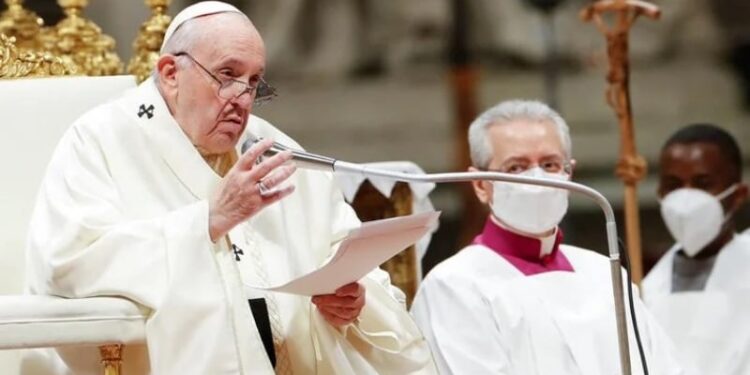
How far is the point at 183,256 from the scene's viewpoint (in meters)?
5.52

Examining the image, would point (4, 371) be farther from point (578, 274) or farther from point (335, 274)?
point (578, 274)

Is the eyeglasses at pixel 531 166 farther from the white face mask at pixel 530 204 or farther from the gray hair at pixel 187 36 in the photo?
the gray hair at pixel 187 36

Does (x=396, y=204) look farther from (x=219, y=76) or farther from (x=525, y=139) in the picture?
(x=219, y=76)

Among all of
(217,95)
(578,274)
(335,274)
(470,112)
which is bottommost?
(470,112)

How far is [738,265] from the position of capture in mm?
8141

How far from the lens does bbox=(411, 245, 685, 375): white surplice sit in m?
6.24

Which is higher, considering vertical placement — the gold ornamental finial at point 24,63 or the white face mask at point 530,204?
the gold ornamental finial at point 24,63

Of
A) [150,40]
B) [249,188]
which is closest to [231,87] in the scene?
[249,188]

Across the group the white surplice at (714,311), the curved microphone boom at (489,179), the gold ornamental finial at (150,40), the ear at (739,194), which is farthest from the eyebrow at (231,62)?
the ear at (739,194)

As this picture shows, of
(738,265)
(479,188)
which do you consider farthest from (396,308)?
(738,265)

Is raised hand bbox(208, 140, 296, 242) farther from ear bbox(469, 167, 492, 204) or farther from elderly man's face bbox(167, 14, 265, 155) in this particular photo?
ear bbox(469, 167, 492, 204)

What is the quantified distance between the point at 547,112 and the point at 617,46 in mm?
1889

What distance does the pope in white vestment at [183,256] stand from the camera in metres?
5.48

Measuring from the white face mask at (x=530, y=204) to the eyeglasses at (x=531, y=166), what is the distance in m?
0.03
